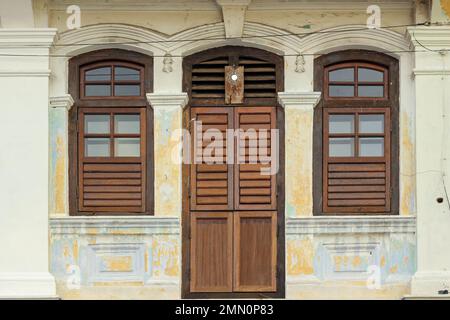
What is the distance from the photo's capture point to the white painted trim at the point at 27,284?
8867mm

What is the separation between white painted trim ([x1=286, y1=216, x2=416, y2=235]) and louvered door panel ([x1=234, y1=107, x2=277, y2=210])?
352 millimetres

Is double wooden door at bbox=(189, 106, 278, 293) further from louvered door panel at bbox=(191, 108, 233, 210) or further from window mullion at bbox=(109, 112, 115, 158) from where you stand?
window mullion at bbox=(109, 112, 115, 158)

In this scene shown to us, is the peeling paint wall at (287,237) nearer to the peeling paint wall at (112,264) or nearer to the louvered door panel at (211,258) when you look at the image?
the peeling paint wall at (112,264)

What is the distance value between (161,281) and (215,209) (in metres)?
0.88

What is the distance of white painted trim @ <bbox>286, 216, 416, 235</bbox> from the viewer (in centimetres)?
896

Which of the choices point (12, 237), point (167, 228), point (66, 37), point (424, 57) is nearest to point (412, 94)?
point (424, 57)

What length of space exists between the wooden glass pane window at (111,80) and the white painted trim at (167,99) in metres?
0.17

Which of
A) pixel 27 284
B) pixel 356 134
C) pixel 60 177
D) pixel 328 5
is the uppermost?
pixel 328 5

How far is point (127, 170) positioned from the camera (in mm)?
9156

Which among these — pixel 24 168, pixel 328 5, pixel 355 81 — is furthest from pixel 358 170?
pixel 24 168

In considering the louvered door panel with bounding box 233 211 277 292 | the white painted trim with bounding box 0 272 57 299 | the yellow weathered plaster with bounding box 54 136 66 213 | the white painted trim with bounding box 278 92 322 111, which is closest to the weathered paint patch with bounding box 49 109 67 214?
the yellow weathered plaster with bounding box 54 136 66 213

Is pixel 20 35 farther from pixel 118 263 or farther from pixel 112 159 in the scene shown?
pixel 118 263

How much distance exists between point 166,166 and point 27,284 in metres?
1.76

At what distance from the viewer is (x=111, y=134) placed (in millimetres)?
9195
